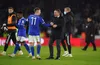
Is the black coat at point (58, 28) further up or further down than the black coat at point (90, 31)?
further up

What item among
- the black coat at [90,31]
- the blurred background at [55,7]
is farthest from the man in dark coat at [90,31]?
the blurred background at [55,7]

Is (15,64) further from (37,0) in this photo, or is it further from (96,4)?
(96,4)

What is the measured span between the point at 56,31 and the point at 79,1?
1611 centimetres

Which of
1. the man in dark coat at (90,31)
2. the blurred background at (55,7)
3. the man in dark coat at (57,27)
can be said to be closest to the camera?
the man in dark coat at (57,27)

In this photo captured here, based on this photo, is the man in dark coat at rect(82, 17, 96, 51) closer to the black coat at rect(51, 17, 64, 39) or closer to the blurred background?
the blurred background

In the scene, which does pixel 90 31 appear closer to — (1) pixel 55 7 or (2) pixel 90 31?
(2) pixel 90 31

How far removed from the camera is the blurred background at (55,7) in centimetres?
3039

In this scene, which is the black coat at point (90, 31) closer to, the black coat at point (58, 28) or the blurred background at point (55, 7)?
the blurred background at point (55, 7)

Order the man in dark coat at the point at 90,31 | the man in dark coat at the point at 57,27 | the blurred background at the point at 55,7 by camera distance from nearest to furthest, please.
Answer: the man in dark coat at the point at 57,27 < the man in dark coat at the point at 90,31 < the blurred background at the point at 55,7

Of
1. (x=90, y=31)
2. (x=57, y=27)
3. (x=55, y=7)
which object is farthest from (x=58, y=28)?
(x=55, y=7)

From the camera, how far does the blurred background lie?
3039 cm

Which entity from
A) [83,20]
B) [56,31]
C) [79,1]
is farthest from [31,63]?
[83,20]

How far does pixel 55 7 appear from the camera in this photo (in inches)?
1158

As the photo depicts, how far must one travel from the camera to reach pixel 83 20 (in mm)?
35062
